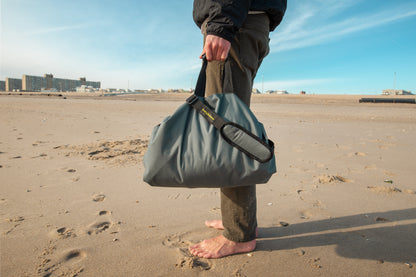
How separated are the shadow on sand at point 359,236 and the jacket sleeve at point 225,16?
4.16 feet

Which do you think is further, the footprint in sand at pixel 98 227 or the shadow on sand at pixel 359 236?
the footprint in sand at pixel 98 227

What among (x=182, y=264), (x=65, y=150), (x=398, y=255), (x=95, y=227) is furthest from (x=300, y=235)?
(x=65, y=150)

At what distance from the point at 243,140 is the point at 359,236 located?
3.96ft

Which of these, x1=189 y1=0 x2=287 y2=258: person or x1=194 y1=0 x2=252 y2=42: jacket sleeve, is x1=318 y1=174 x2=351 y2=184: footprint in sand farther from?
x1=194 y1=0 x2=252 y2=42: jacket sleeve

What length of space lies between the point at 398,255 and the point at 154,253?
1.42 m

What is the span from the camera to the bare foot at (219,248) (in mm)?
1456

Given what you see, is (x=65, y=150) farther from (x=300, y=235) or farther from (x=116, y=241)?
(x=300, y=235)

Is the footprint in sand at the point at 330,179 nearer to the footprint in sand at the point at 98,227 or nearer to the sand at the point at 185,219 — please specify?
the sand at the point at 185,219

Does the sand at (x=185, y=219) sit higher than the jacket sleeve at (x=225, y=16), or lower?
lower

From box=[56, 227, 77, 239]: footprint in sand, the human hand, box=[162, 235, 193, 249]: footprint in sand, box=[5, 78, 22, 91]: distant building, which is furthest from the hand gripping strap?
box=[5, 78, 22, 91]: distant building

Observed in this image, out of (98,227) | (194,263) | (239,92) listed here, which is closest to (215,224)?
(194,263)

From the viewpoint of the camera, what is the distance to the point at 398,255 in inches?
57.4

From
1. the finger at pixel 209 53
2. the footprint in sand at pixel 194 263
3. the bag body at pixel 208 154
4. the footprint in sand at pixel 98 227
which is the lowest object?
the footprint in sand at pixel 194 263

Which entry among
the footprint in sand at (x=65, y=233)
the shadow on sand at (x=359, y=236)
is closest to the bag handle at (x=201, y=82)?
the shadow on sand at (x=359, y=236)
